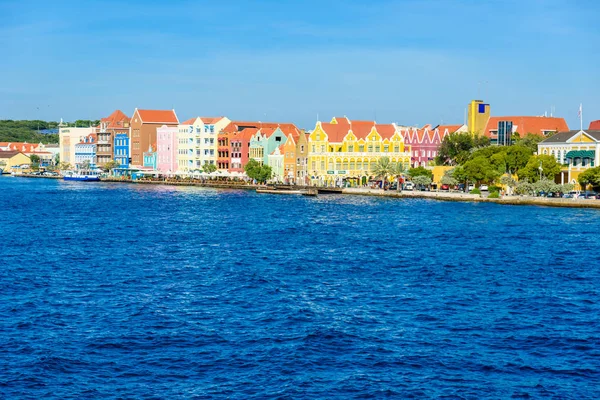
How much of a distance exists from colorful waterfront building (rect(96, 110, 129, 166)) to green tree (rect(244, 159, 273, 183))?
43.8 m

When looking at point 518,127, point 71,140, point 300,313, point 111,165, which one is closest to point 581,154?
point 518,127

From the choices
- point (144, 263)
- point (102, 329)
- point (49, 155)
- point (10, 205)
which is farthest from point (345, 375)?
point (49, 155)

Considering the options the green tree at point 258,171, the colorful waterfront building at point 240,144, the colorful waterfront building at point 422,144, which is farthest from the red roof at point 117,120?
the colorful waterfront building at point 422,144

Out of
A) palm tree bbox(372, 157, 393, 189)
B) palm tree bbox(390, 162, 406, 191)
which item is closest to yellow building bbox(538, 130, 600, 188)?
palm tree bbox(390, 162, 406, 191)

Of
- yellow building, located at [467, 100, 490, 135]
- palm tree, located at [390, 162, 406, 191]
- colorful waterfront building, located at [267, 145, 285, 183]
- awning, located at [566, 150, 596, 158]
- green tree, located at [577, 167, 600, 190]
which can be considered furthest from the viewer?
yellow building, located at [467, 100, 490, 135]

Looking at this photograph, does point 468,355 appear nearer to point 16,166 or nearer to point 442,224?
point 442,224

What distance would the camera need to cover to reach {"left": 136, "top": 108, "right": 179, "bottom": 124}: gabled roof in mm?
144250

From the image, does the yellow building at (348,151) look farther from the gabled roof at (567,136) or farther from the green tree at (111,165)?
the green tree at (111,165)

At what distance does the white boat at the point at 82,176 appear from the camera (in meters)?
146

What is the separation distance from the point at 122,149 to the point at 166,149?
16.1 metres

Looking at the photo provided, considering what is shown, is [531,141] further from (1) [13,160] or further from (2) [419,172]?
(1) [13,160]

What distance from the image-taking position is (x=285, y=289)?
3350 cm

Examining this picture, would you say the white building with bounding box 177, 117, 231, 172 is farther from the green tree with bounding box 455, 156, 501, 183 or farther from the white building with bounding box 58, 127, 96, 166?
the green tree with bounding box 455, 156, 501, 183

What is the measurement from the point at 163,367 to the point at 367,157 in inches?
3247
